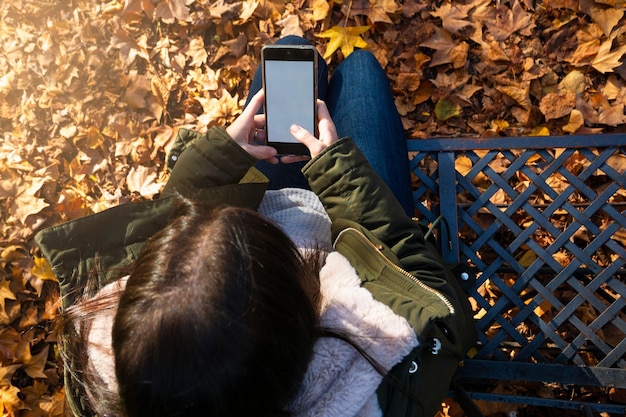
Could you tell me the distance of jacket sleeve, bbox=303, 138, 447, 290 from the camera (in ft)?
3.69

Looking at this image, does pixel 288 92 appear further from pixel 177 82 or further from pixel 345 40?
pixel 177 82

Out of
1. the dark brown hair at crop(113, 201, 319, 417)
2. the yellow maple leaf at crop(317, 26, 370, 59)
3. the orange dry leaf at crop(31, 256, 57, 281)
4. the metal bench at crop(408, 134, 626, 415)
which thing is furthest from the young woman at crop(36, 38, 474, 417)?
the orange dry leaf at crop(31, 256, 57, 281)

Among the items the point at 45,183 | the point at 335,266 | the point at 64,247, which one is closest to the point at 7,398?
the point at 45,183

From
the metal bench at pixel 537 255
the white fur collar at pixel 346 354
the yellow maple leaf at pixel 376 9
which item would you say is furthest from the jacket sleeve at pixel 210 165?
the yellow maple leaf at pixel 376 9

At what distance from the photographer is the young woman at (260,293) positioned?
715 millimetres

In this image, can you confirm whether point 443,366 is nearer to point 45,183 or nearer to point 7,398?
point 7,398

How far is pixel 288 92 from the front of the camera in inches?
49.8

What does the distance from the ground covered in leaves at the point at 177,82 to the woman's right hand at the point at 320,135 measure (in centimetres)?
74

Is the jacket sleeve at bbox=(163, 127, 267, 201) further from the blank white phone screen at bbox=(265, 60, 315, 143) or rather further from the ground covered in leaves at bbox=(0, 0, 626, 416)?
the ground covered in leaves at bbox=(0, 0, 626, 416)

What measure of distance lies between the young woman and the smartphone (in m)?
0.04

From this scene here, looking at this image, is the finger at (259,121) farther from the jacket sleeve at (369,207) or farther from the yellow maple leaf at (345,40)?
the yellow maple leaf at (345,40)

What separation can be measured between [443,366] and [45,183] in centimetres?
185

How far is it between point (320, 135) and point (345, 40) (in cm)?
87

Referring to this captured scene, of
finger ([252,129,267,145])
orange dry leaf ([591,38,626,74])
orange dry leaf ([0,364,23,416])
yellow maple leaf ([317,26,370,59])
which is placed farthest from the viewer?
yellow maple leaf ([317,26,370,59])
